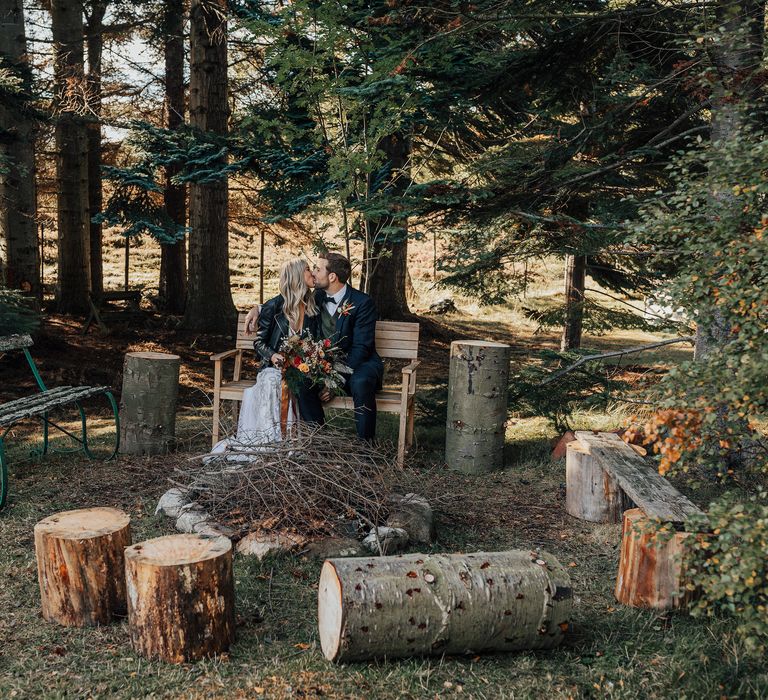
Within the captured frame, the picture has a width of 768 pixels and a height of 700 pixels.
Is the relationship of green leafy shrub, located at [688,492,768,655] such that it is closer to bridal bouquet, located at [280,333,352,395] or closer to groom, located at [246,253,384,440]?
bridal bouquet, located at [280,333,352,395]

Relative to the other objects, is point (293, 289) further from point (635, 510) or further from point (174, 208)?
point (174, 208)

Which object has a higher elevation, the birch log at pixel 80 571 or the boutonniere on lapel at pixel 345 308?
the boutonniere on lapel at pixel 345 308

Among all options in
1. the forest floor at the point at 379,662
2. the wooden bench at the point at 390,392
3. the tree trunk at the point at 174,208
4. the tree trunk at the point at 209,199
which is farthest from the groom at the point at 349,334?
the tree trunk at the point at 174,208

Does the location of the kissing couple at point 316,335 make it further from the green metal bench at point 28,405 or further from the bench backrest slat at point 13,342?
the bench backrest slat at point 13,342

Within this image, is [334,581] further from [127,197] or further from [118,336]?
[118,336]

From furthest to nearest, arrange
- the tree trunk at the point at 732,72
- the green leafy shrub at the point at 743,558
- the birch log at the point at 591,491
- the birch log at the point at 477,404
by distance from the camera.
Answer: the birch log at the point at 477,404 < the birch log at the point at 591,491 < the tree trunk at the point at 732,72 < the green leafy shrub at the point at 743,558

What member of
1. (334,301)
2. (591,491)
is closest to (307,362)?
(334,301)

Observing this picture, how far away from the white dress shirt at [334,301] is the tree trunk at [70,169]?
552cm

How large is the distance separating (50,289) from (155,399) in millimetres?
10118

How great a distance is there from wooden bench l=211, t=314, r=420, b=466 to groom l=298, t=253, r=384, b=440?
0.12m

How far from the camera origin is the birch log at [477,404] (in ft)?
20.3

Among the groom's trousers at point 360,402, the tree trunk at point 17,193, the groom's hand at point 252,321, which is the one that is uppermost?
the tree trunk at point 17,193

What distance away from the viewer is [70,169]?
458 inches

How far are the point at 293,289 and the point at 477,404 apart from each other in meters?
1.74
